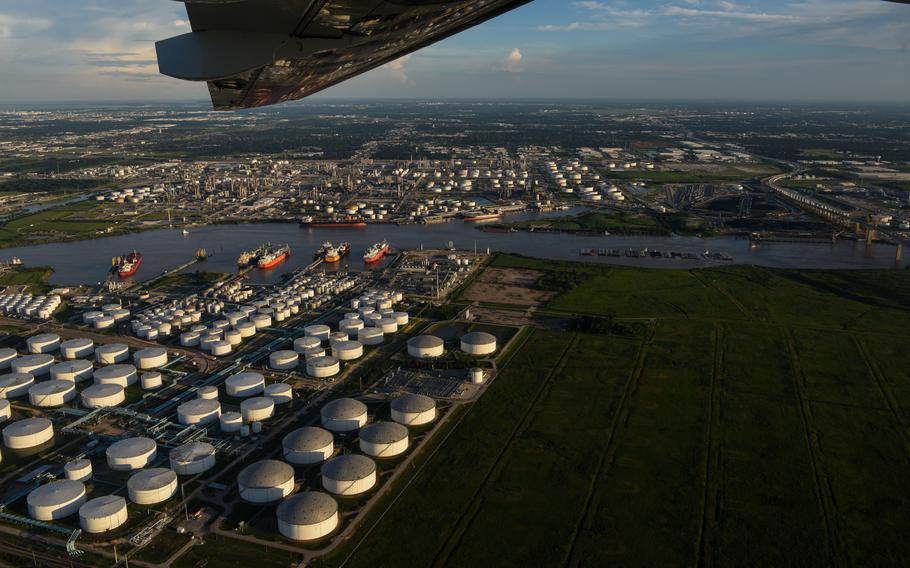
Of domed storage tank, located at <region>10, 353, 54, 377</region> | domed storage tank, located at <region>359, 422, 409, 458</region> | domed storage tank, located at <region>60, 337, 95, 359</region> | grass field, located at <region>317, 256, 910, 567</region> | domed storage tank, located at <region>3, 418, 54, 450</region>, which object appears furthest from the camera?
domed storage tank, located at <region>60, 337, 95, 359</region>

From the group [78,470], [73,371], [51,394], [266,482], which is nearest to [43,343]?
[73,371]

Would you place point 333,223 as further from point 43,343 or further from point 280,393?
point 280,393

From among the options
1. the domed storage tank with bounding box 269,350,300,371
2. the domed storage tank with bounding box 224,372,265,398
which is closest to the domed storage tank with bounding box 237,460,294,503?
the domed storage tank with bounding box 224,372,265,398

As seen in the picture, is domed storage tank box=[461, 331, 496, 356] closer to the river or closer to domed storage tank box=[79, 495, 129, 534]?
domed storage tank box=[79, 495, 129, 534]

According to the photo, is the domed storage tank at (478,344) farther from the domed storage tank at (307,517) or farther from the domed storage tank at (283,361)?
the domed storage tank at (307,517)

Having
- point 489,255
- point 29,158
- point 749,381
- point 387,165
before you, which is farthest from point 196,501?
point 29,158

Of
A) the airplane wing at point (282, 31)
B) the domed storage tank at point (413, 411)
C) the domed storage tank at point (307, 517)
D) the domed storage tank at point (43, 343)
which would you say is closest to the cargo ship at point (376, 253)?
the domed storage tank at point (43, 343)
